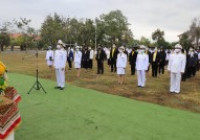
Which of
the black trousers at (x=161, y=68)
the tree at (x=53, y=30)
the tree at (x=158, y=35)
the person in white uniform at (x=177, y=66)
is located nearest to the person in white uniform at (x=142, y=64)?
the person in white uniform at (x=177, y=66)

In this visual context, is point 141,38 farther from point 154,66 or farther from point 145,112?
point 145,112

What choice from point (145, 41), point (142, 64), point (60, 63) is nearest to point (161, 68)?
point (142, 64)

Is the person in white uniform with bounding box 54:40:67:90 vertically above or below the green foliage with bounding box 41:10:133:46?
below

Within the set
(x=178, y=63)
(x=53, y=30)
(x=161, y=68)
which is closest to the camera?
(x=178, y=63)

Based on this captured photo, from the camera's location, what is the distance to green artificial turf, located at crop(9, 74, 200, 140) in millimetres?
5828

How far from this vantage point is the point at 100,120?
689 centimetres

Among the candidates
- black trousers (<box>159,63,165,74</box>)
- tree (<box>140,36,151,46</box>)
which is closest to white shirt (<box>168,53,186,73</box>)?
black trousers (<box>159,63,165,74</box>)

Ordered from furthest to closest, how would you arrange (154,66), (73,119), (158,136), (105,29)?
1. (105,29)
2. (154,66)
3. (73,119)
4. (158,136)

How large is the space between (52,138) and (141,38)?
3066 inches

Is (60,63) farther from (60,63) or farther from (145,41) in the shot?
(145,41)

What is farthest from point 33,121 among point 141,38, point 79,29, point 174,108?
point 141,38

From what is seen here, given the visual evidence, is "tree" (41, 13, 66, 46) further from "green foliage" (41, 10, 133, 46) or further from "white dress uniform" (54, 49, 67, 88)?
"white dress uniform" (54, 49, 67, 88)

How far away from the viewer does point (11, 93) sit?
5301 mm

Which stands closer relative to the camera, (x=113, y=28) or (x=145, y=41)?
(x=113, y=28)
